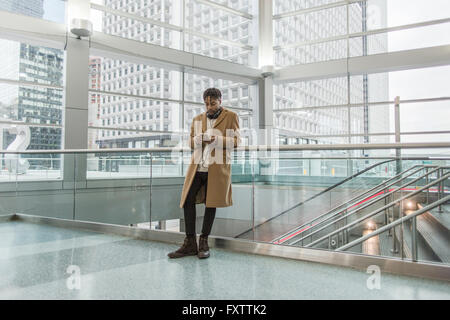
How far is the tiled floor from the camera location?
1.80m

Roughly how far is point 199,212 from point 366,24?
851cm

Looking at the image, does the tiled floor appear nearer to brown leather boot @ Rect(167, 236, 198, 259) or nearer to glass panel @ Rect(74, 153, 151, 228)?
brown leather boot @ Rect(167, 236, 198, 259)

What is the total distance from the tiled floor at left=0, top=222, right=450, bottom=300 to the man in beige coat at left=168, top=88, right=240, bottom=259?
0.77ft

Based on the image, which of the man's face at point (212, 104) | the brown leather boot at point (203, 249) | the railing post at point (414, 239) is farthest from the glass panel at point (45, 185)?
the railing post at point (414, 239)

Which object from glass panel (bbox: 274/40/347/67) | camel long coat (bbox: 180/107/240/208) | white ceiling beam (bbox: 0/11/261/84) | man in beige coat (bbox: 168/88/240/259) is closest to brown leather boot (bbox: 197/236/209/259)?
man in beige coat (bbox: 168/88/240/259)

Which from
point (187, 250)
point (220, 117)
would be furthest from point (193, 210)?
point (220, 117)

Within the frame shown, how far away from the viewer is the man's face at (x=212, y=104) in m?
2.51

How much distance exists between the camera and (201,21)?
9.13 m

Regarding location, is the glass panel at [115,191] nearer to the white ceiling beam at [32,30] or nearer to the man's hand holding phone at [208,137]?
the man's hand holding phone at [208,137]

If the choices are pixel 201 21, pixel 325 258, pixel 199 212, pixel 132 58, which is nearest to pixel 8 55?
pixel 132 58

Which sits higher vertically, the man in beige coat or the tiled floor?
the man in beige coat

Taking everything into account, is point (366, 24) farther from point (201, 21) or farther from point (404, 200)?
point (404, 200)

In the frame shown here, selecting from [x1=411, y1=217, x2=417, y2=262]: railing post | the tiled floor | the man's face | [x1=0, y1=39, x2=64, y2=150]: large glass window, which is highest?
[x1=0, y1=39, x2=64, y2=150]: large glass window
